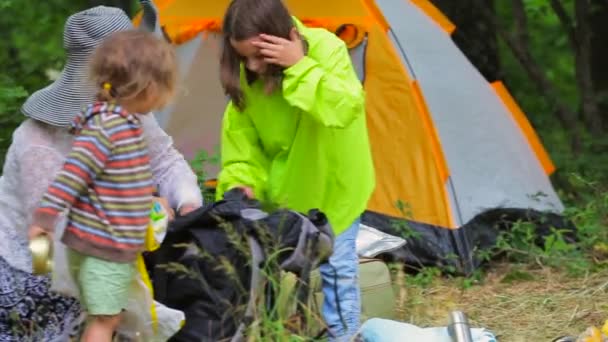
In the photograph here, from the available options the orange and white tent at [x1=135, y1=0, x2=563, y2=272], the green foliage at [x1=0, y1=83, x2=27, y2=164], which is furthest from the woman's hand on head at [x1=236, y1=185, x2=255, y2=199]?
the green foliage at [x1=0, y1=83, x2=27, y2=164]

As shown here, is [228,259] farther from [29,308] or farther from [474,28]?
[474,28]

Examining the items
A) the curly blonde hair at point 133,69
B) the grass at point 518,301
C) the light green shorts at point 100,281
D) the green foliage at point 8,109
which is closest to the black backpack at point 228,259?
the light green shorts at point 100,281

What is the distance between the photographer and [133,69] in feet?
10.8

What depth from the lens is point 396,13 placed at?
18.5 ft

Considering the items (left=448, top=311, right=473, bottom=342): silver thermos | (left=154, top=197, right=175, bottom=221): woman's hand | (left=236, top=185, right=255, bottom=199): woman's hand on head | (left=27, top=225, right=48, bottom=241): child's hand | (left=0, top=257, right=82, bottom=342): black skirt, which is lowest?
(left=448, top=311, right=473, bottom=342): silver thermos

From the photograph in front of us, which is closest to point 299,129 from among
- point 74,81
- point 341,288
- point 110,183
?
point 341,288

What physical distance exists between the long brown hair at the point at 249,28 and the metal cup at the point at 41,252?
0.91 metres

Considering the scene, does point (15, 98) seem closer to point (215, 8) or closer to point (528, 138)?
point (215, 8)

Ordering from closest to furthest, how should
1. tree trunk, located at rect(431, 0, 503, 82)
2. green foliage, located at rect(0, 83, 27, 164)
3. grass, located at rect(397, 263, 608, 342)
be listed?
grass, located at rect(397, 263, 608, 342) < green foliage, located at rect(0, 83, 27, 164) < tree trunk, located at rect(431, 0, 503, 82)

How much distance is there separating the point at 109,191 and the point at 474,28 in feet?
14.4

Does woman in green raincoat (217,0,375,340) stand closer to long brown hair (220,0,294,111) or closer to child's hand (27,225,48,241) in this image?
long brown hair (220,0,294,111)

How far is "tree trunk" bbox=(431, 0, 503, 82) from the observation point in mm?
7148

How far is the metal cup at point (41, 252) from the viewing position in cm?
320

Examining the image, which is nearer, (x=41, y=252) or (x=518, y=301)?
(x=41, y=252)
